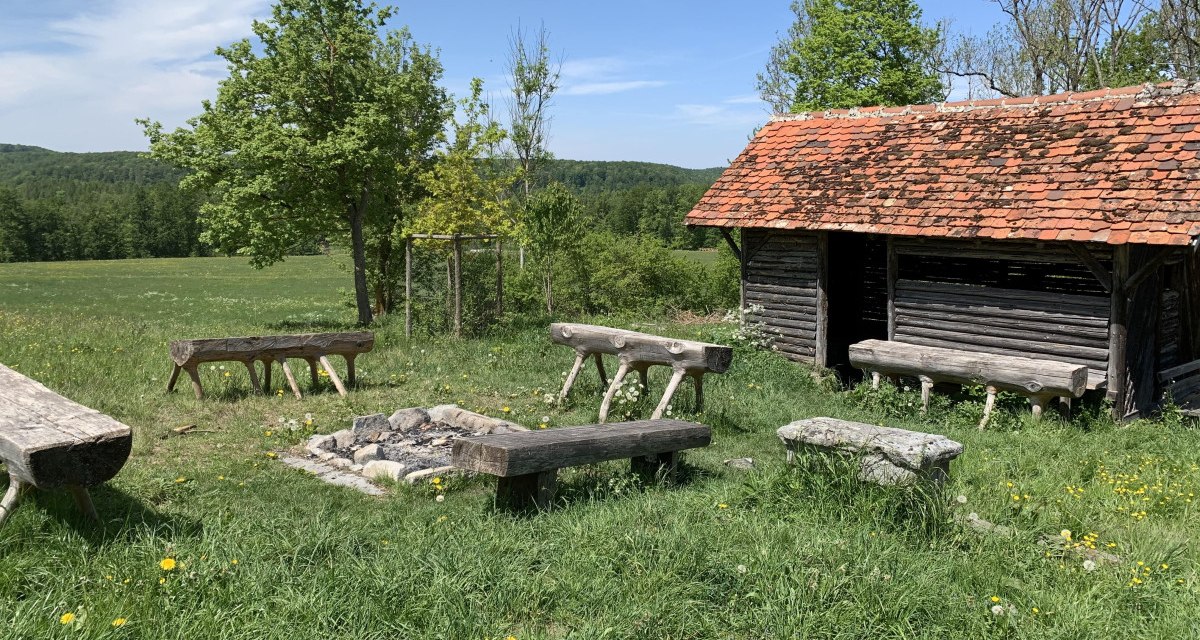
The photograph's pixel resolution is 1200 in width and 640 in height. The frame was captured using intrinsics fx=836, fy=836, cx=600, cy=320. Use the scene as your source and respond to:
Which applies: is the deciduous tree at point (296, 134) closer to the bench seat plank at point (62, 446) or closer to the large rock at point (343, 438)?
the large rock at point (343, 438)

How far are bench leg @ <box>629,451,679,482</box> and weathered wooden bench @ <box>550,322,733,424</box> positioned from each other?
1.45 m

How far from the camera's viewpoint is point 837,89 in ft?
81.8

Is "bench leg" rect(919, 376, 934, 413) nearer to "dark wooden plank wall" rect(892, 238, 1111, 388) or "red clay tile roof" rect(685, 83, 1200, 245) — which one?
"dark wooden plank wall" rect(892, 238, 1111, 388)

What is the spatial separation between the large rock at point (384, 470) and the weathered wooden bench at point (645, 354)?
2.51 m

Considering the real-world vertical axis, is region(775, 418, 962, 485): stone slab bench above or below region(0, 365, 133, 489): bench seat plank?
below

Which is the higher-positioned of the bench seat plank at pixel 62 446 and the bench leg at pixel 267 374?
the bench seat plank at pixel 62 446

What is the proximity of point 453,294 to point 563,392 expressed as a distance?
5876 millimetres

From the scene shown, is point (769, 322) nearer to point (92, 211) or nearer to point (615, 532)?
point (615, 532)

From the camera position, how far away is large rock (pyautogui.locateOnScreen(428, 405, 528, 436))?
8180 millimetres

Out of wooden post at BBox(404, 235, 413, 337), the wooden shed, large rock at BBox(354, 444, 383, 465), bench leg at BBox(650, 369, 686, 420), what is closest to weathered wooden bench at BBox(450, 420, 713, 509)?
large rock at BBox(354, 444, 383, 465)

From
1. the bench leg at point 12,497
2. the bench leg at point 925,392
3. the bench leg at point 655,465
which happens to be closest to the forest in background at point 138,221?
the bench leg at point 925,392

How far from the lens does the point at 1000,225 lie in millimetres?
10250

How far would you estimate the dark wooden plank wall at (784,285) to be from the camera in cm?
1275

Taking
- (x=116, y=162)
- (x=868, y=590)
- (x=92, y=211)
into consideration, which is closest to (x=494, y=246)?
(x=868, y=590)
